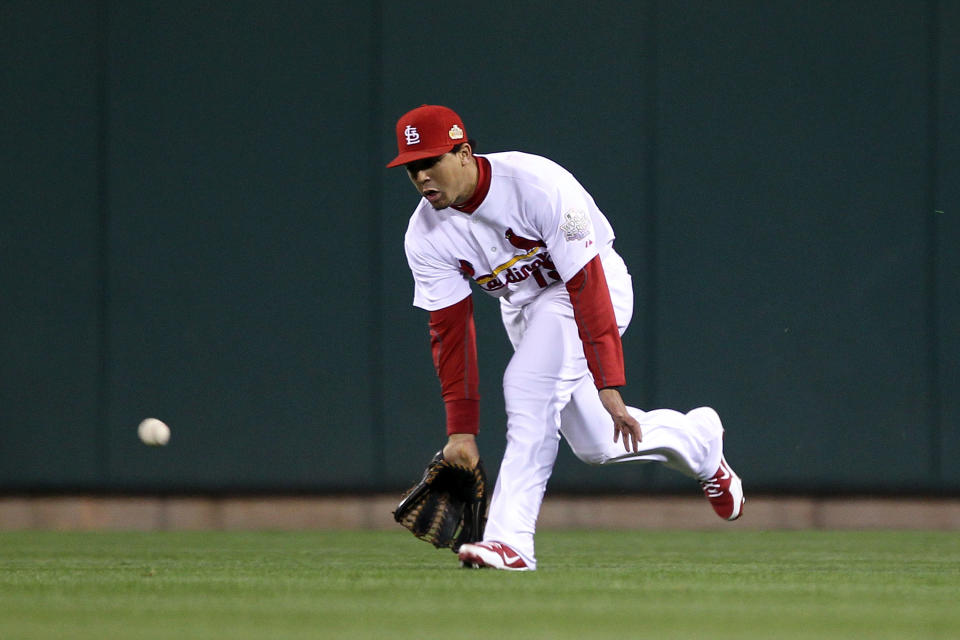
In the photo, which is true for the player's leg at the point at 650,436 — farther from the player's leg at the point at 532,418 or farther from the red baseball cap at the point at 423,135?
the red baseball cap at the point at 423,135

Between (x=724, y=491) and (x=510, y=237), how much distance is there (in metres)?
Result: 1.40

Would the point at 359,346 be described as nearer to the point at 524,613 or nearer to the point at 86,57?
the point at 86,57

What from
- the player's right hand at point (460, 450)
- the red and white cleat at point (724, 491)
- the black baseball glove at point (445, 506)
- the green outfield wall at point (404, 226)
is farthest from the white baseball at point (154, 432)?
the red and white cleat at point (724, 491)

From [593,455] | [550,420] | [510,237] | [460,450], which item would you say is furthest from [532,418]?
[510,237]

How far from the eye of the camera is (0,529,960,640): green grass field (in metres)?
2.98

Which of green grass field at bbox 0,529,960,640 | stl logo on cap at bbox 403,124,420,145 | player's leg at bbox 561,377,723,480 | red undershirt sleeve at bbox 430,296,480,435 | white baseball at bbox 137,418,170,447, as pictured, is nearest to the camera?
green grass field at bbox 0,529,960,640

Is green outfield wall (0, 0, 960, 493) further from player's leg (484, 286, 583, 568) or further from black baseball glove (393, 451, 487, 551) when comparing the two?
player's leg (484, 286, 583, 568)

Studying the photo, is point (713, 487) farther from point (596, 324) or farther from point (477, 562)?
point (477, 562)

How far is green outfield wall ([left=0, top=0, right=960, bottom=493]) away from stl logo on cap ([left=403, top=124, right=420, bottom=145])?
3248 mm

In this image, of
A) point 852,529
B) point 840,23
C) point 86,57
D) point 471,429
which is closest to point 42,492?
point 86,57

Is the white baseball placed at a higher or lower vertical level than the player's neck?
lower

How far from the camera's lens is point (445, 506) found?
4625 millimetres

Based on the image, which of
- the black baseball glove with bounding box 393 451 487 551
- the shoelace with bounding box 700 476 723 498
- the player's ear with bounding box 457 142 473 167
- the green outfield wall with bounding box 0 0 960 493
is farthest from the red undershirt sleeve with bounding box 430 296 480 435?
the green outfield wall with bounding box 0 0 960 493

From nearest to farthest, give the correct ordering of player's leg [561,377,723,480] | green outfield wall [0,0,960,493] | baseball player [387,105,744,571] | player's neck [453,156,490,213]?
baseball player [387,105,744,571]
player's neck [453,156,490,213]
player's leg [561,377,723,480]
green outfield wall [0,0,960,493]
